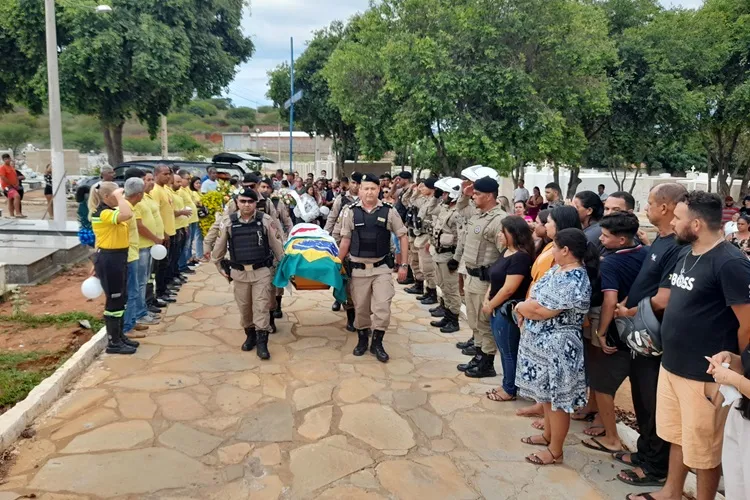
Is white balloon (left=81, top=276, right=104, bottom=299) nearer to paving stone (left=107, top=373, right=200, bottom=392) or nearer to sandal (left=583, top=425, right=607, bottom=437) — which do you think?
paving stone (left=107, top=373, right=200, bottom=392)

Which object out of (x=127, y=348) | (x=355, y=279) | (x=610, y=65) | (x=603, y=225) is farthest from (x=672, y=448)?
(x=610, y=65)

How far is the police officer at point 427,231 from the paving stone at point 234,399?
11.1ft

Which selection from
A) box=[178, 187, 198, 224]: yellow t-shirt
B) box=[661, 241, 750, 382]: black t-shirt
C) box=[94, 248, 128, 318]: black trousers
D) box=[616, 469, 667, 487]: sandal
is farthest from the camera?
box=[178, 187, 198, 224]: yellow t-shirt

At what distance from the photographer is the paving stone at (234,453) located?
3.78 m

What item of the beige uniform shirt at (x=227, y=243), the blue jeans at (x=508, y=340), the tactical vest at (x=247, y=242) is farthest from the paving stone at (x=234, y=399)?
the blue jeans at (x=508, y=340)

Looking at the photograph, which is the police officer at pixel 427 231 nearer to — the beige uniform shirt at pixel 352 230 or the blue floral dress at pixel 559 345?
the beige uniform shirt at pixel 352 230

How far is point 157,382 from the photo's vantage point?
4996 millimetres

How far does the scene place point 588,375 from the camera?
397 centimetres

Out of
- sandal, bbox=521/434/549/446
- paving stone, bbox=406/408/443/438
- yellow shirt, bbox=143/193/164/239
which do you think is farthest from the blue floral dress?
yellow shirt, bbox=143/193/164/239

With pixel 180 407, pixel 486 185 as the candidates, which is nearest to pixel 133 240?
pixel 180 407

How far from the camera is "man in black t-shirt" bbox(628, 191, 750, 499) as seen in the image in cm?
278

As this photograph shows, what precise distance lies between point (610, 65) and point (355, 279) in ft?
37.0

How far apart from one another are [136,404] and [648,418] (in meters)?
3.79

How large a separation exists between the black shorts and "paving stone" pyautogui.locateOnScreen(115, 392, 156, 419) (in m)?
3.32
